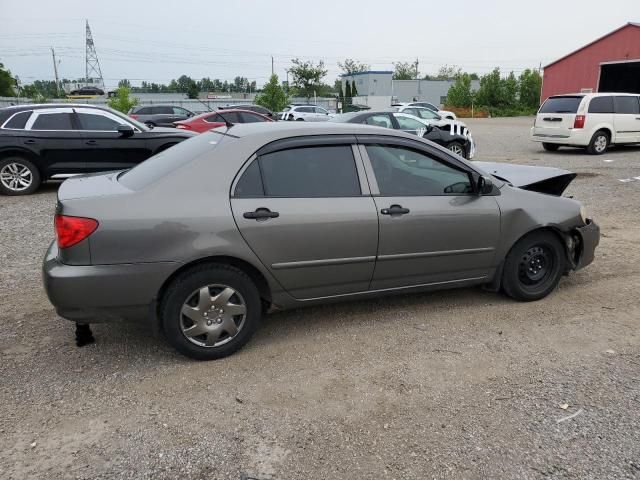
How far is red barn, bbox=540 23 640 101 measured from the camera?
29.8 meters

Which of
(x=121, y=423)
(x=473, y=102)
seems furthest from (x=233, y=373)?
(x=473, y=102)

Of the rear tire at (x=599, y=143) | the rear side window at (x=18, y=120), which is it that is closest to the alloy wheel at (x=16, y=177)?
the rear side window at (x=18, y=120)

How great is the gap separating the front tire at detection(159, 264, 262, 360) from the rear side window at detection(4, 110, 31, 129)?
7.59m

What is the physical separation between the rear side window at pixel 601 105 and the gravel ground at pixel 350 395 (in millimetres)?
11569

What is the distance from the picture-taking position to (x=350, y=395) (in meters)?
3.20

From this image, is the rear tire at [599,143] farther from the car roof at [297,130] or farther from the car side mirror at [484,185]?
the car roof at [297,130]

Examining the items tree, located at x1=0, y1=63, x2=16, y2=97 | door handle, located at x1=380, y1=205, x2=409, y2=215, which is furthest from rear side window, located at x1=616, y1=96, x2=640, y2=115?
tree, located at x1=0, y1=63, x2=16, y2=97

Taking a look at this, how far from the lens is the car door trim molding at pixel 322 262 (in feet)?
Result: 11.9

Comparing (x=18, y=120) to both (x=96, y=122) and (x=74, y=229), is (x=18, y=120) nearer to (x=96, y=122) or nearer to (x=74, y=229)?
(x=96, y=122)

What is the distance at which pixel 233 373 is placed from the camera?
3443 mm

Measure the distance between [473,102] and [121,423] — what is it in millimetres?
55290

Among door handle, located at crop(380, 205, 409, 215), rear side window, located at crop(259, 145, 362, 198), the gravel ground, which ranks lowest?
the gravel ground

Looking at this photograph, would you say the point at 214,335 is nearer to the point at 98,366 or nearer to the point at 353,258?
the point at 98,366

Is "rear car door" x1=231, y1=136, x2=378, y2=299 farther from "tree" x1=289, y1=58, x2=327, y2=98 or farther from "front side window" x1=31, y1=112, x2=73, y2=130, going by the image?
"tree" x1=289, y1=58, x2=327, y2=98
